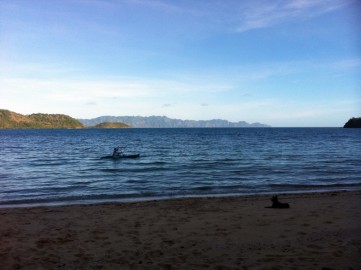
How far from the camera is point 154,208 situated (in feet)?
47.9

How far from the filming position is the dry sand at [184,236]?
8.13 meters

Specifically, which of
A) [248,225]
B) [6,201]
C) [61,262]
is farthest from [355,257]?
[6,201]

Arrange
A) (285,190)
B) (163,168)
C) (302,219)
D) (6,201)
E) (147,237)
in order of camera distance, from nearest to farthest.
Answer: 1. (147,237)
2. (302,219)
3. (6,201)
4. (285,190)
5. (163,168)

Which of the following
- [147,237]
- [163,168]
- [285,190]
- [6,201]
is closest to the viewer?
[147,237]

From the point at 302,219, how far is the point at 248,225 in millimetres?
2254

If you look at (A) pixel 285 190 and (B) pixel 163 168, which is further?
(B) pixel 163 168

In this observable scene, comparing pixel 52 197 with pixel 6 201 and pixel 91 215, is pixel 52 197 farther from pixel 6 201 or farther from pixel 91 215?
pixel 91 215

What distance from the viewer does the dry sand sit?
813 centimetres

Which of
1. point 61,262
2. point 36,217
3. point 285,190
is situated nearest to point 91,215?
point 36,217

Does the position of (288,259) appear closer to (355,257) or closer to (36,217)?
(355,257)

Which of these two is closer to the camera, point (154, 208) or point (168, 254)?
point (168, 254)

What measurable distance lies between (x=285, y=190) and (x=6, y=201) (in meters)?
15.7

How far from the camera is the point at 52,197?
18.2 metres

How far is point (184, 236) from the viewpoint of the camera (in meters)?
10.3
